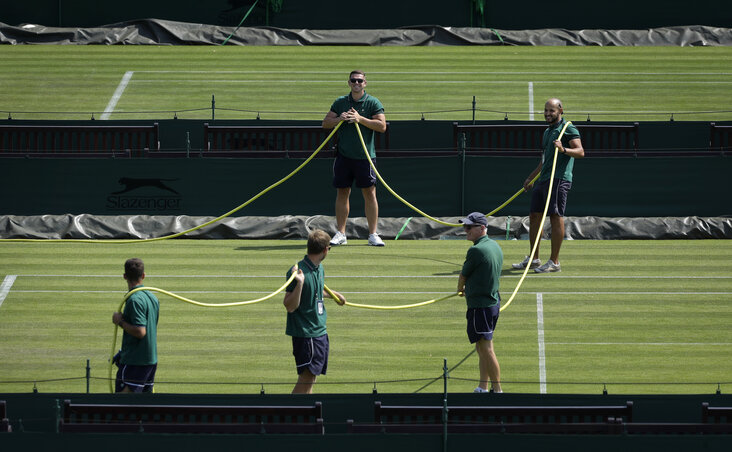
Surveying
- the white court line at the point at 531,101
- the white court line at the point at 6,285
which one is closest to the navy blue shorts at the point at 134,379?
the white court line at the point at 6,285

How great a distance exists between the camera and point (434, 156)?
51.7 ft

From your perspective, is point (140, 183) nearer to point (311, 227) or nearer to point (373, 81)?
point (311, 227)

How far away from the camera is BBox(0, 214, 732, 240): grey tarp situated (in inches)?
603

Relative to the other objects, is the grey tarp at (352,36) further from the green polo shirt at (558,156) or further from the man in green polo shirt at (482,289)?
the man in green polo shirt at (482,289)

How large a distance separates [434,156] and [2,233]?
232 inches

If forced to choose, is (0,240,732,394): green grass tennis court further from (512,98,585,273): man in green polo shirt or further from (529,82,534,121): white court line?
(529,82,534,121): white court line

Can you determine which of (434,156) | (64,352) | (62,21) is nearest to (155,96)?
(62,21)

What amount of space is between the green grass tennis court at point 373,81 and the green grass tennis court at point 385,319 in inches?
255

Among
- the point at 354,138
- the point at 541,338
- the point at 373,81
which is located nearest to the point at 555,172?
the point at 541,338

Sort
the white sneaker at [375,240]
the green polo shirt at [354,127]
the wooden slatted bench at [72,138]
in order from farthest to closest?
the wooden slatted bench at [72,138] → the white sneaker at [375,240] → the green polo shirt at [354,127]

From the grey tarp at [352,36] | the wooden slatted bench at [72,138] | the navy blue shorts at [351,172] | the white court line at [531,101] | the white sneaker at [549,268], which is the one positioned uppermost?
the grey tarp at [352,36]

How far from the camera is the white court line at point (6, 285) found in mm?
12772
